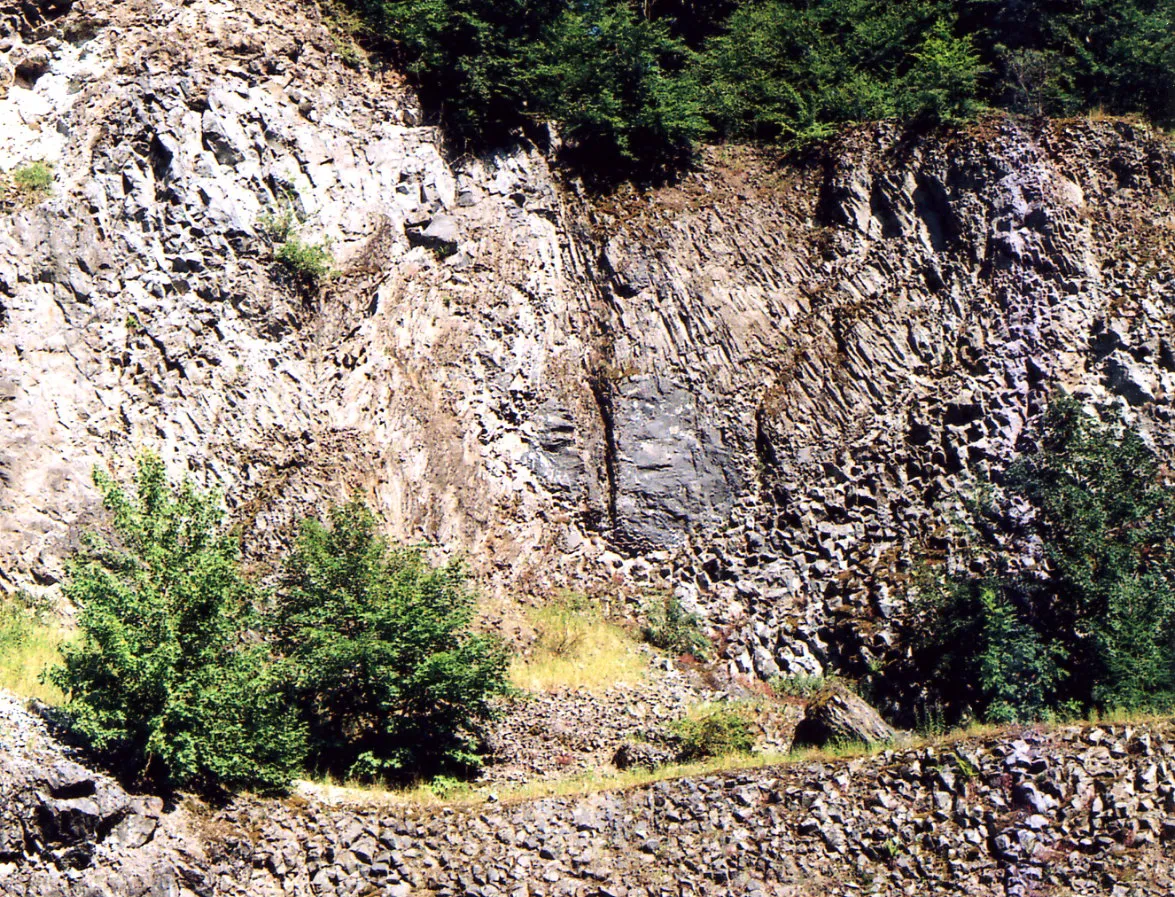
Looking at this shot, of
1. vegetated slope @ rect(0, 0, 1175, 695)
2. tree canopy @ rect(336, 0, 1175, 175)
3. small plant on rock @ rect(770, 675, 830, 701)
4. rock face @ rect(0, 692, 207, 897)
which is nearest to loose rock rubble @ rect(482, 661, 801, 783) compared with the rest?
small plant on rock @ rect(770, 675, 830, 701)

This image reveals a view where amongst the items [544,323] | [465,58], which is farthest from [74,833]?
[465,58]

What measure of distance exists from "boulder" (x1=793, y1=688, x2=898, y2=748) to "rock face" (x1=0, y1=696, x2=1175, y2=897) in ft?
5.03

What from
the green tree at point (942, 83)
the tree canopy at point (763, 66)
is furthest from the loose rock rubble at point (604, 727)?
the green tree at point (942, 83)

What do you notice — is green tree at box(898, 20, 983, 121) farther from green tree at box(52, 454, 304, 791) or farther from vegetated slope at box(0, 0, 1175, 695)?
green tree at box(52, 454, 304, 791)

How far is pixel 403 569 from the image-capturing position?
1894 cm

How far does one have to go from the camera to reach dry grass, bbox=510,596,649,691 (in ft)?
65.1

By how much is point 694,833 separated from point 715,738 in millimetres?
2646

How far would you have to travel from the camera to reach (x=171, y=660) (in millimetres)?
15664

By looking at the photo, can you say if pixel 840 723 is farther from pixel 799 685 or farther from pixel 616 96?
pixel 616 96

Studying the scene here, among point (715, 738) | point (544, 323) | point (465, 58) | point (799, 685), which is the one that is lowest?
point (715, 738)

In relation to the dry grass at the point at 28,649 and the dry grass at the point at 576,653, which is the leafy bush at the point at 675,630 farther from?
the dry grass at the point at 28,649

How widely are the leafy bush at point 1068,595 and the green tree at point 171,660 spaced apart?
31.8ft

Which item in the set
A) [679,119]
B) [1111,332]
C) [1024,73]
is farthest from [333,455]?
[1024,73]

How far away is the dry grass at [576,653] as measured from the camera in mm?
19844
